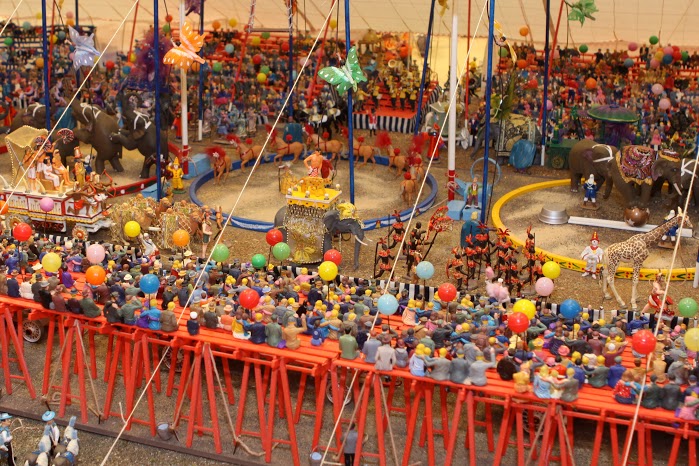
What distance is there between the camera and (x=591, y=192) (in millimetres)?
22375

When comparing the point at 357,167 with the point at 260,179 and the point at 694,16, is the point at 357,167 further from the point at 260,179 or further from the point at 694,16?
the point at 694,16

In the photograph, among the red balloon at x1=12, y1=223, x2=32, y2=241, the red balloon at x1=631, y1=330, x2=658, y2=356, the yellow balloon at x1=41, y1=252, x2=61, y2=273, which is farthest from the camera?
the red balloon at x1=12, y1=223, x2=32, y2=241

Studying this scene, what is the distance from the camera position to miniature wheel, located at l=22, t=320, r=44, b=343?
55.7ft

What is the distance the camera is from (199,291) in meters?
15.5

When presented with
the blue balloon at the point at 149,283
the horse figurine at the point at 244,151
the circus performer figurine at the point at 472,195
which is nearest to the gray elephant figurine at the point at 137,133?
the horse figurine at the point at 244,151

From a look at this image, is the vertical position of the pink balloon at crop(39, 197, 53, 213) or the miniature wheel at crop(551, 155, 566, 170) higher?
the miniature wheel at crop(551, 155, 566, 170)

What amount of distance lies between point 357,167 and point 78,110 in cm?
684

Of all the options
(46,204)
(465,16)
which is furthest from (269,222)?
(465,16)

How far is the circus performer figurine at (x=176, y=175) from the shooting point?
23641mm

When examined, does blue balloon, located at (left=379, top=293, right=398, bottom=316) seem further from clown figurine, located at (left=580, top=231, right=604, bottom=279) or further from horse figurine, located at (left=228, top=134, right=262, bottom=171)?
horse figurine, located at (left=228, top=134, right=262, bottom=171)

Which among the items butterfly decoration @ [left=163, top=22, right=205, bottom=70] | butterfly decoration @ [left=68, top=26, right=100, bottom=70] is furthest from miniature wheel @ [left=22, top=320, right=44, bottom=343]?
butterfly decoration @ [left=68, top=26, right=100, bottom=70]

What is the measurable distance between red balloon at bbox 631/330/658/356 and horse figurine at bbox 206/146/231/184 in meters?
13.4

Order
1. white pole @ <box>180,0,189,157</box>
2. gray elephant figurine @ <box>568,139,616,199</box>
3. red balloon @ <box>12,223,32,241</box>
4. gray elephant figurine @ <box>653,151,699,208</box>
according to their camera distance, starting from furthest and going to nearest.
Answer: white pole @ <box>180,0,189,157</box> → gray elephant figurine @ <box>568,139,616,199</box> → gray elephant figurine @ <box>653,151,699,208</box> → red balloon @ <box>12,223,32,241</box>

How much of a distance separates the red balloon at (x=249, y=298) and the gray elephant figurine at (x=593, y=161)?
10812 mm
